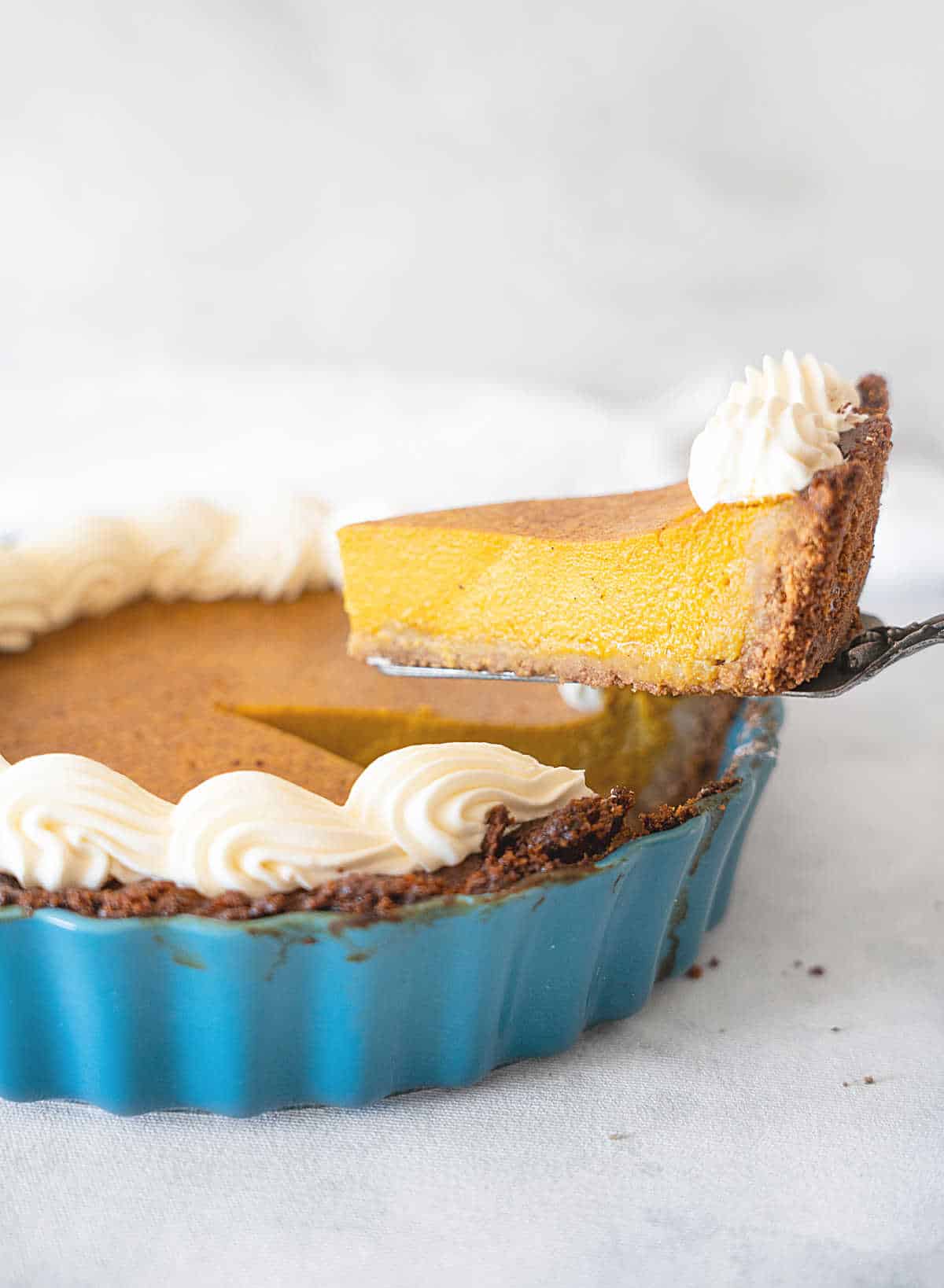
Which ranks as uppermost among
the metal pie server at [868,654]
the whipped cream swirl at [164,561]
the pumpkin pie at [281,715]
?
the metal pie server at [868,654]

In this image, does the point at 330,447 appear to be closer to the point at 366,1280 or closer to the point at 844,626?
the point at 844,626

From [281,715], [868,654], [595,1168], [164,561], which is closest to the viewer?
[595,1168]

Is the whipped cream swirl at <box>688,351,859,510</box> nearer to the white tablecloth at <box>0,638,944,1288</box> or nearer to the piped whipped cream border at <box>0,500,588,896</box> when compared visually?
the piped whipped cream border at <box>0,500,588,896</box>

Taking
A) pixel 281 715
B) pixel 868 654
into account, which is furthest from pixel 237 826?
pixel 868 654

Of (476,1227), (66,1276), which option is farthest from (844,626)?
→ (66,1276)

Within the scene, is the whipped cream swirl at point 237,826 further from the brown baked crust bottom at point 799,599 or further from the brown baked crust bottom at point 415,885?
the brown baked crust bottom at point 799,599

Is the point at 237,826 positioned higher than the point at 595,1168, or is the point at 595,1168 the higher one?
the point at 237,826

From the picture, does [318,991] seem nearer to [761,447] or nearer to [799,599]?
[799,599]

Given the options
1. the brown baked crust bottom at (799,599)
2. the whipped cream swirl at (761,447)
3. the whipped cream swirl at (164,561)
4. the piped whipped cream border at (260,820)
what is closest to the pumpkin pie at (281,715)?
the whipped cream swirl at (164,561)
